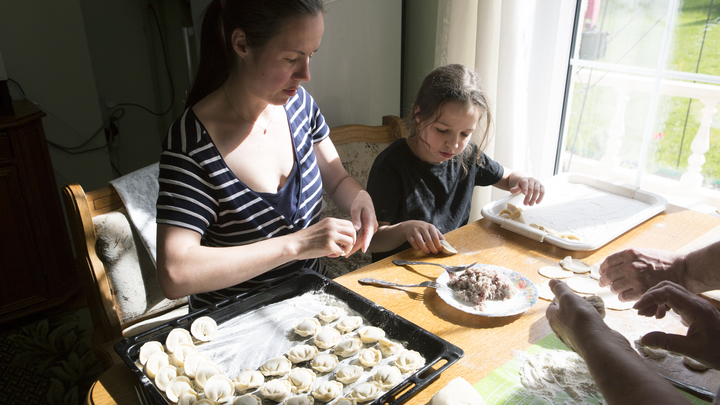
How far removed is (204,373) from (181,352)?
0.08 meters

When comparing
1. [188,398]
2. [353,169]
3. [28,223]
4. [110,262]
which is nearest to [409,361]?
[188,398]

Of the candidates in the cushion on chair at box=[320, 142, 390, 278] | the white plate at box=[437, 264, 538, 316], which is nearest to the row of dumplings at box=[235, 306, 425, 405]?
the white plate at box=[437, 264, 538, 316]

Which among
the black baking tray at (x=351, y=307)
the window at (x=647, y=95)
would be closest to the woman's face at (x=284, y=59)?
the black baking tray at (x=351, y=307)

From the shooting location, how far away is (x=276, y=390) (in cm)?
86

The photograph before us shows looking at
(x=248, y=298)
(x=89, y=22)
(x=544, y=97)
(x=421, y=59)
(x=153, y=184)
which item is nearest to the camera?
(x=248, y=298)

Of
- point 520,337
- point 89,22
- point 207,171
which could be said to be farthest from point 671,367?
point 89,22

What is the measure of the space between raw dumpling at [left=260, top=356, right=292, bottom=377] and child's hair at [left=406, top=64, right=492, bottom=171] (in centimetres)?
99

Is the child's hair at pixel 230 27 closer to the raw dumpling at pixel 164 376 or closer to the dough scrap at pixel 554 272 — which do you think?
the raw dumpling at pixel 164 376

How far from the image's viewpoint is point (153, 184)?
5.04 feet

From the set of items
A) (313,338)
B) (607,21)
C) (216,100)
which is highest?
(607,21)

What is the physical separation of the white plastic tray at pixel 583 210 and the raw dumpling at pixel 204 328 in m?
0.95

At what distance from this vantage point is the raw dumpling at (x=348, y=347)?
0.97 metres

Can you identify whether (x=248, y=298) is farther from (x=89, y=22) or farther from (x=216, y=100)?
(x=89, y=22)

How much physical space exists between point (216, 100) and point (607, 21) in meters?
2.77
